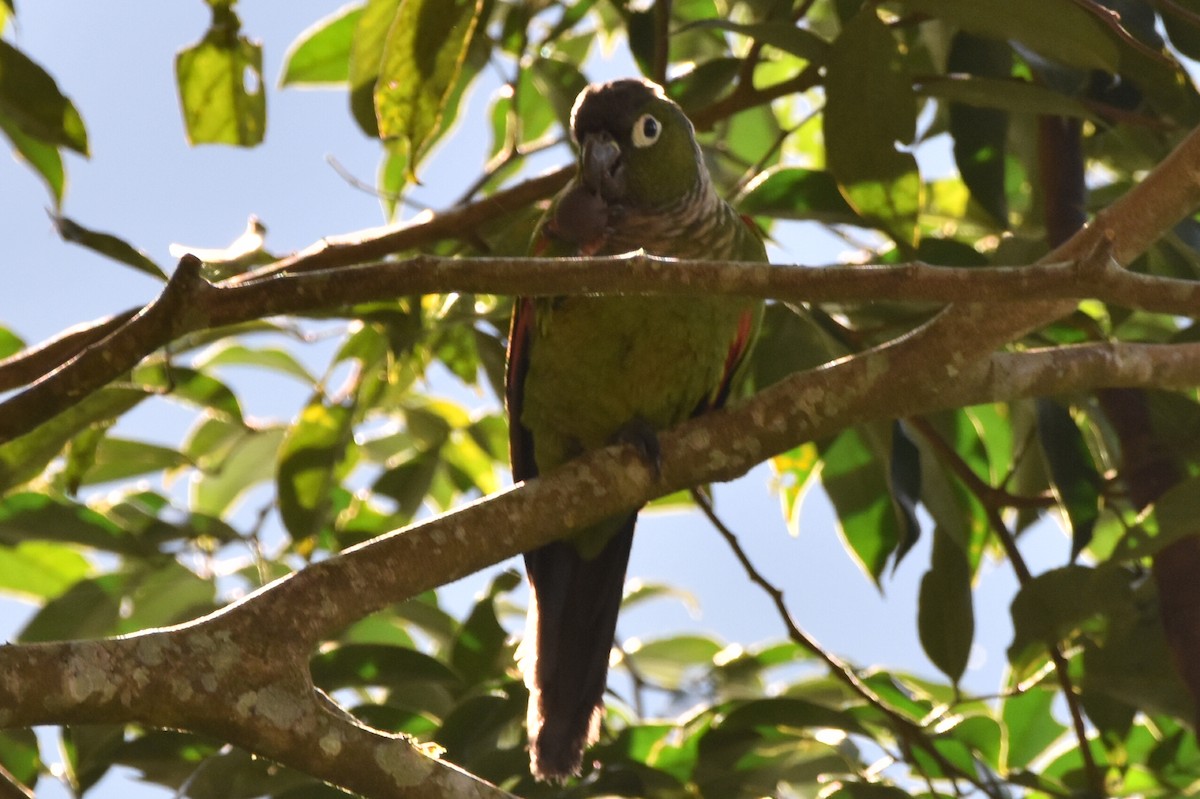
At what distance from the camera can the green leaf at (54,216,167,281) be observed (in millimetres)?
1675

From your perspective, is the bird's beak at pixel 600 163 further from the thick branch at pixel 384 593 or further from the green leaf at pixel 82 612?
the green leaf at pixel 82 612

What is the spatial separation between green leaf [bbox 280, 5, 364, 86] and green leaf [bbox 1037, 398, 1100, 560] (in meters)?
1.46

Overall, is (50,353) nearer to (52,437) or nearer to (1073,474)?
(52,437)

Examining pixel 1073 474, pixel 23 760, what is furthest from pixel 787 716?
pixel 23 760

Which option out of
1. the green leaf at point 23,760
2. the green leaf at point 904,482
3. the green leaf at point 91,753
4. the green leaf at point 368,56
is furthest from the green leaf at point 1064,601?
the green leaf at point 23,760

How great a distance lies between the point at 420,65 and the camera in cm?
183

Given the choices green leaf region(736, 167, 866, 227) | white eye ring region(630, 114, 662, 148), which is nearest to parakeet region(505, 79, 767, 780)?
white eye ring region(630, 114, 662, 148)

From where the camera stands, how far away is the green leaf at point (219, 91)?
6.84ft

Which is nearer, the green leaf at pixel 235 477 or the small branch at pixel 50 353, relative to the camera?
the small branch at pixel 50 353

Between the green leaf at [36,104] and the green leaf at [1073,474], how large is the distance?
1508mm

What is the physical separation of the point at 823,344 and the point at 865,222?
28 cm

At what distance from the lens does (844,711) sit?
2.01m

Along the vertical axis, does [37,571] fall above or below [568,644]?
above

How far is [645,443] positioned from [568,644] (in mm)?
538
